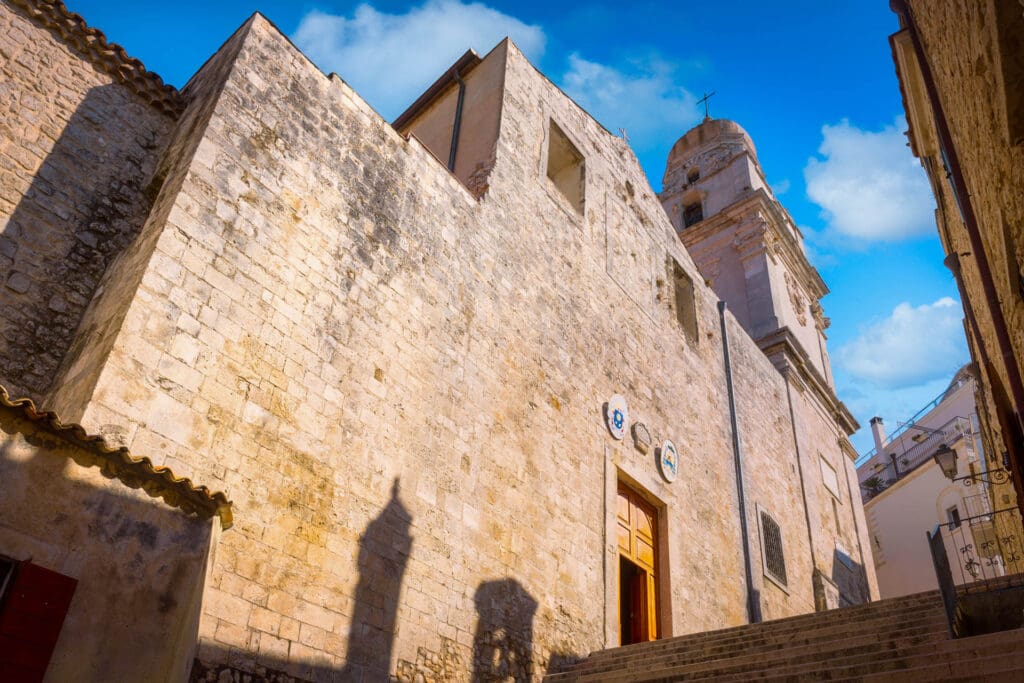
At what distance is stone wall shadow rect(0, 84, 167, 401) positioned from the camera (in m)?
5.53

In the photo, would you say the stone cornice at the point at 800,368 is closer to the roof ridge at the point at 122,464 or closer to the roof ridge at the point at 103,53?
the roof ridge at the point at 103,53

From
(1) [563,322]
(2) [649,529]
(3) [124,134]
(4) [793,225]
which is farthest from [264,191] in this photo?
(4) [793,225]

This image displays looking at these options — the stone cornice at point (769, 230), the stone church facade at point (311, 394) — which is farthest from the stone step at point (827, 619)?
the stone cornice at point (769, 230)

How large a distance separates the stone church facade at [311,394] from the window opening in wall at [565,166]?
2.40 feet

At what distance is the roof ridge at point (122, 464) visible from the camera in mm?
3752

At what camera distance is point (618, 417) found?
10484 millimetres

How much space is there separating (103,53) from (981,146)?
705 cm

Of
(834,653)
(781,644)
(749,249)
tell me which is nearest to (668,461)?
(781,644)

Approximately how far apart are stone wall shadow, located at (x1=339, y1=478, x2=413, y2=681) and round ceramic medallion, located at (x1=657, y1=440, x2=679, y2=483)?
5.38 m

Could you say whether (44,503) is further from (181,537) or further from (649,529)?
(649,529)

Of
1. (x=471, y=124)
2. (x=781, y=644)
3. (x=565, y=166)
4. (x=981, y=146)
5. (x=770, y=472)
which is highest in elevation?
(x=565, y=166)

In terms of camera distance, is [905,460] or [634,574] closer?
[634,574]

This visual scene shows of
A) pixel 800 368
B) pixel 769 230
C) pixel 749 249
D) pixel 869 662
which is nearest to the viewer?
pixel 869 662

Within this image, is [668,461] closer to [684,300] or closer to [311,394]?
[684,300]
